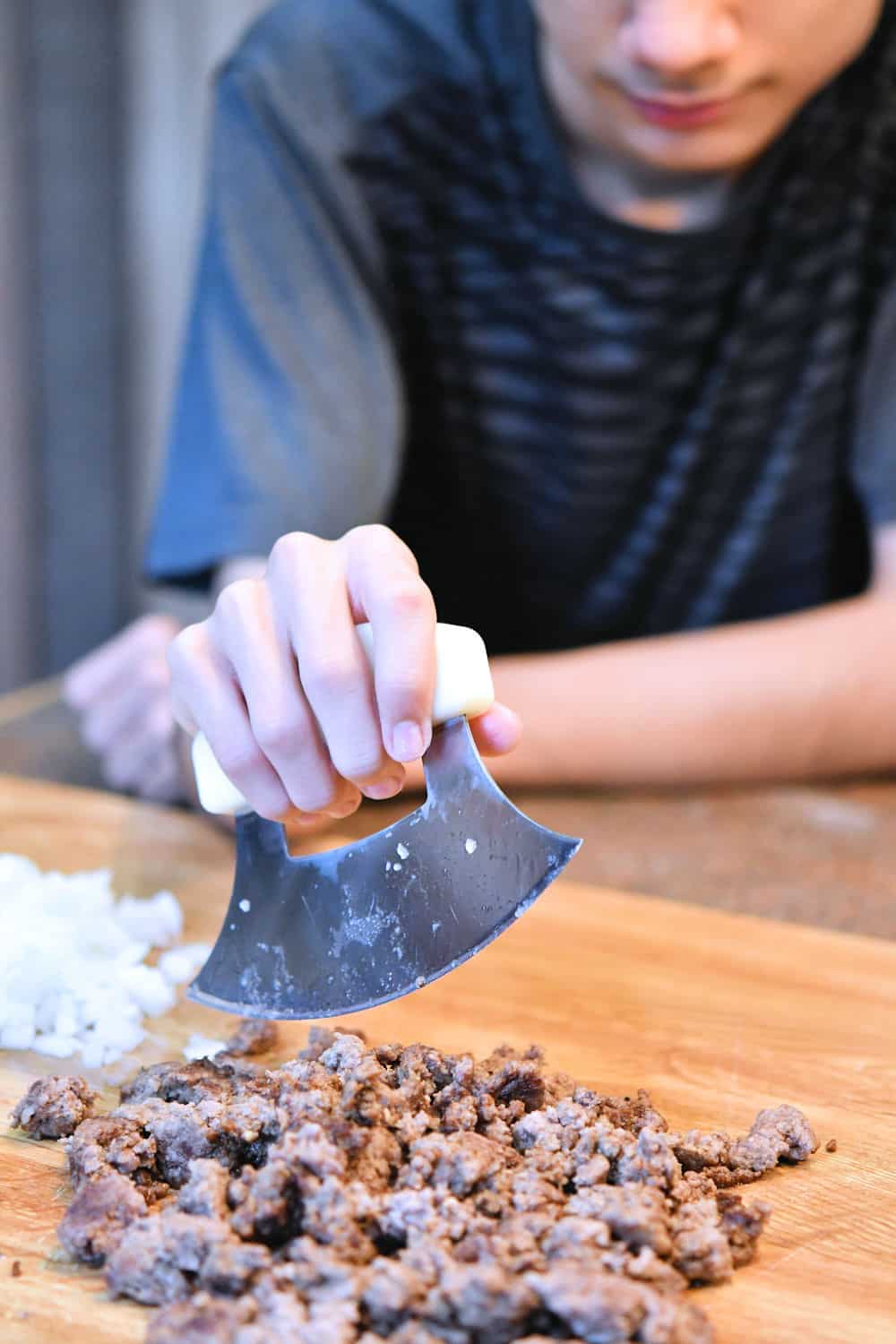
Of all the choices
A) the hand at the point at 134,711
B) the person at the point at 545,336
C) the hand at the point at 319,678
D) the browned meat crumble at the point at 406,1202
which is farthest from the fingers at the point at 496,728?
the hand at the point at 134,711

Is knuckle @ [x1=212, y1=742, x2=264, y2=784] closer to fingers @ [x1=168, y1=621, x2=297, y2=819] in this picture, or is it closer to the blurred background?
fingers @ [x1=168, y1=621, x2=297, y2=819]

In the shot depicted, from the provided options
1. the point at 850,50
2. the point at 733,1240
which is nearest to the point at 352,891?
the point at 733,1240

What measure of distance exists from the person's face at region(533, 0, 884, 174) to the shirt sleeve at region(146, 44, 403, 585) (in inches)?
11.9

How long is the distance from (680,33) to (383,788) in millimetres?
761

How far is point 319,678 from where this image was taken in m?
0.76

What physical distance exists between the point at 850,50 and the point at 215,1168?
46.7 inches

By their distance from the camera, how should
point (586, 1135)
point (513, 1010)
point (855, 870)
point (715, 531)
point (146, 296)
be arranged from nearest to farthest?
point (586, 1135), point (513, 1010), point (855, 870), point (715, 531), point (146, 296)

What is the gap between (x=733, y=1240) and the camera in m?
0.74

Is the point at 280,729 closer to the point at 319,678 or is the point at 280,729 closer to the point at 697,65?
the point at 319,678

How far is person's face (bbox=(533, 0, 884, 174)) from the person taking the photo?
3.82ft

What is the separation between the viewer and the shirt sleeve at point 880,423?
5.14 ft

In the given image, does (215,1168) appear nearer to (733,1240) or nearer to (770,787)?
(733,1240)

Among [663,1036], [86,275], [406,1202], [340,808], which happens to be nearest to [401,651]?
[340,808]

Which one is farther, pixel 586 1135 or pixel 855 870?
pixel 855 870
